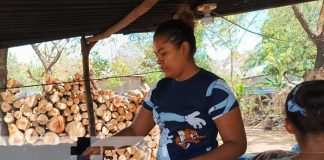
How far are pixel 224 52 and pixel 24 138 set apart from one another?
6.91 metres

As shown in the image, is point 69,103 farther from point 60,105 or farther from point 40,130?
point 40,130

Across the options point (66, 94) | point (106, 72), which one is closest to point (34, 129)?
point (66, 94)

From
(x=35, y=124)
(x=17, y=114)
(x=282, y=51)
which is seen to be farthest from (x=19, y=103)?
(x=282, y=51)

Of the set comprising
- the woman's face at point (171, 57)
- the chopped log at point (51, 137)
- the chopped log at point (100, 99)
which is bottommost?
the chopped log at point (51, 137)

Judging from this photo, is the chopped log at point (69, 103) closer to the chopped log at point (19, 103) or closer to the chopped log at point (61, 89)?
the chopped log at point (61, 89)

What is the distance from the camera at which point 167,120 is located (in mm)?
1595

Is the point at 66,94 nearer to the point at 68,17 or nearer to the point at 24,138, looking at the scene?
the point at 24,138

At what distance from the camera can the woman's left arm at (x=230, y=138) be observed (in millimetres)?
1399

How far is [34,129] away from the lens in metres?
5.98

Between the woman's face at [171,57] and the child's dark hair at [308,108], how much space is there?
0.49 m

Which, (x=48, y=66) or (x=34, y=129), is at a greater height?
(x=48, y=66)

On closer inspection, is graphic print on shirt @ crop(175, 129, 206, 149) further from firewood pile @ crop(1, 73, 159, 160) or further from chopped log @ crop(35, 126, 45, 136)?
chopped log @ crop(35, 126, 45, 136)

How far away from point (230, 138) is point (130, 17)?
2.09 metres

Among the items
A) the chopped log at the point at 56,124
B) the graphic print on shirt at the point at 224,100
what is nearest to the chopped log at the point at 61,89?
the chopped log at the point at 56,124
